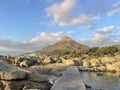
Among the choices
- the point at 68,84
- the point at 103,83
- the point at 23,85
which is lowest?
the point at 103,83

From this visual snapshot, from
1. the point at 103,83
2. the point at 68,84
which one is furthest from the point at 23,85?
the point at 103,83

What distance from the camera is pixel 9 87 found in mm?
21219

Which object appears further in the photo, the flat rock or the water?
the water

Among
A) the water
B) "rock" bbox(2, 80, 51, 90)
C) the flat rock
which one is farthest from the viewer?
the water

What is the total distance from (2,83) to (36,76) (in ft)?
11.0

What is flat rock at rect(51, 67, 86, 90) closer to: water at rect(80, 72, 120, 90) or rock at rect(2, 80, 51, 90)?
rock at rect(2, 80, 51, 90)

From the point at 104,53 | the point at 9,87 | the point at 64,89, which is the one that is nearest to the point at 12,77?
the point at 9,87

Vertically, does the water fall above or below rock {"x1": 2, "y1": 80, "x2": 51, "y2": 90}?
below

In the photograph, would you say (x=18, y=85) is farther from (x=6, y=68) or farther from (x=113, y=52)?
(x=113, y=52)

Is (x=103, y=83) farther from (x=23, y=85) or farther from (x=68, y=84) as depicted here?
(x=23, y=85)

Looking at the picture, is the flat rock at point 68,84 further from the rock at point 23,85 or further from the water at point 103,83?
the water at point 103,83

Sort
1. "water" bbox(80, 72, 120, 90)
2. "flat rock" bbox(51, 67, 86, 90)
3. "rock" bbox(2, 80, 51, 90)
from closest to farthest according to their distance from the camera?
"flat rock" bbox(51, 67, 86, 90), "rock" bbox(2, 80, 51, 90), "water" bbox(80, 72, 120, 90)

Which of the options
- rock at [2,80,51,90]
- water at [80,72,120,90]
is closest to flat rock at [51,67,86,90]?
rock at [2,80,51,90]

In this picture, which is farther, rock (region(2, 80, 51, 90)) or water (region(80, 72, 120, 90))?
water (region(80, 72, 120, 90))
